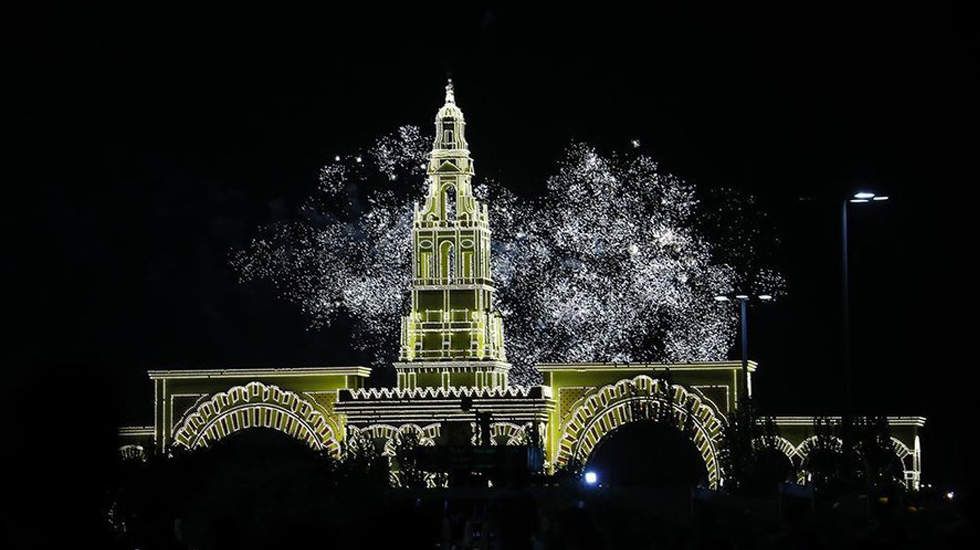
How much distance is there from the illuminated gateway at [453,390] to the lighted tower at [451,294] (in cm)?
3

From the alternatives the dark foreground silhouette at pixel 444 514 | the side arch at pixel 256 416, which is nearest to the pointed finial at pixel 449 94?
the side arch at pixel 256 416

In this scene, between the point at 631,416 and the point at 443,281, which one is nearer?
the point at 631,416

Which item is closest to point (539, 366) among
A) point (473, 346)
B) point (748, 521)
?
point (473, 346)

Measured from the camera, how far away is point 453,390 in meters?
79.8

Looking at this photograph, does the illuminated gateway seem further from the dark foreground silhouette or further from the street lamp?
the dark foreground silhouette

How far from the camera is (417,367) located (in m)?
81.1

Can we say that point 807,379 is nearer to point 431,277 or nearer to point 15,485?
point 431,277

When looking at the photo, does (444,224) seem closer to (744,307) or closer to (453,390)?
(453,390)

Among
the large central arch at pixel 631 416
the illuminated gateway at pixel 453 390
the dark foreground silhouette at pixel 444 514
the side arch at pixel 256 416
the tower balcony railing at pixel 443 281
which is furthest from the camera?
the tower balcony railing at pixel 443 281

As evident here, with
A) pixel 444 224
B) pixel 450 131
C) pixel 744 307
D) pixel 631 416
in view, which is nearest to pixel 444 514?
pixel 744 307

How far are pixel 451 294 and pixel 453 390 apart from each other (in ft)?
12.4

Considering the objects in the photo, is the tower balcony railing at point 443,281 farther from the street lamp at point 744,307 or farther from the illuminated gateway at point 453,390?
the street lamp at point 744,307

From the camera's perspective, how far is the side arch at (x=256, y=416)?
265ft

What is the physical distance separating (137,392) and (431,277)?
17432 mm
